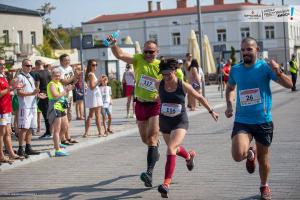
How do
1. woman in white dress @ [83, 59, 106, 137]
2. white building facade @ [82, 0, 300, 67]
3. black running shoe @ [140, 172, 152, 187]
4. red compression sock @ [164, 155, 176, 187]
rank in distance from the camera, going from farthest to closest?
white building facade @ [82, 0, 300, 67]
woman in white dress @ [83, 59, 106, 137]
black running shoe @ [140, 172, 152, 187]
red compression sock @ [164, 155, 176, 187]

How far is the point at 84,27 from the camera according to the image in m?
87.6

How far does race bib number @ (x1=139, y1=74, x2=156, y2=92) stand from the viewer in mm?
8047

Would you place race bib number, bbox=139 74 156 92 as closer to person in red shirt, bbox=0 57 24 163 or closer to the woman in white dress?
person in red shirt, bbox=0 57 24 163

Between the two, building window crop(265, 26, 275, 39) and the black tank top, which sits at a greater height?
building window crop(265, 26, 275, 39)

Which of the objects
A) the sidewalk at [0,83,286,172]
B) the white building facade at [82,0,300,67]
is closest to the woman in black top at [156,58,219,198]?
the sidewalk at [0,83,286,172]

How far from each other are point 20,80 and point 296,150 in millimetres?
5322

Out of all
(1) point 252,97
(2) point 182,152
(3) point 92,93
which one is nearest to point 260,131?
(1) point 252,97

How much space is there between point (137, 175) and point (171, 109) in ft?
5.49

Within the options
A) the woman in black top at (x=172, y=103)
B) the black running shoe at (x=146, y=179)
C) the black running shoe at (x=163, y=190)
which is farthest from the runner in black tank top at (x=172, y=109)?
the black running shoe at (x=163, y=190)

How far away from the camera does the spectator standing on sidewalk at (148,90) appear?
316 inches

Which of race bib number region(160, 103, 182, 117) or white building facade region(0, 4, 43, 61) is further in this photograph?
white building facade region(0, 4, 43, 61)

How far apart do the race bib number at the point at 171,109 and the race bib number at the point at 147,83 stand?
22.7 inches

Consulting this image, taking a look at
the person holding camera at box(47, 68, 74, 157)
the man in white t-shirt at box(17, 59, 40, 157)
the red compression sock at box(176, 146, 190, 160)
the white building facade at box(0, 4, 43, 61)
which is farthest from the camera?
the white building facade at box(0, 4, 43, 61)

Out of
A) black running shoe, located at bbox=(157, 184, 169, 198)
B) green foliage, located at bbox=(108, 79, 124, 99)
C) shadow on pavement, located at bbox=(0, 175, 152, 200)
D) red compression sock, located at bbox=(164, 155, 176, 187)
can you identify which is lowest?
shadow on pavement, located at bbox=(0, 175, 152, 200)
